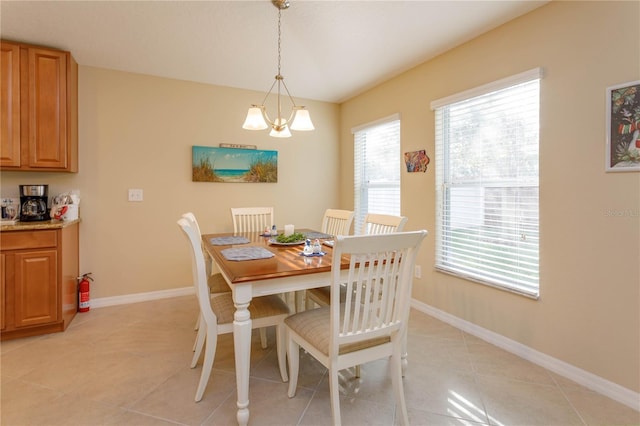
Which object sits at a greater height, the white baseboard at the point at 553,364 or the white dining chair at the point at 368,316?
the white dining chair at the point at 368,316

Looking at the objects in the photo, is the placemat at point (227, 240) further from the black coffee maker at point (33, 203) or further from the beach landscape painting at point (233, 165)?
the black coffee maker at point (33, 203)

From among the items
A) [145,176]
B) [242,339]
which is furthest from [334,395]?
[145,176]

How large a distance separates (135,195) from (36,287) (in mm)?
1160

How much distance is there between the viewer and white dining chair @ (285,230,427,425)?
1.36 m

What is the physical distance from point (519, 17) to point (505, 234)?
154cm

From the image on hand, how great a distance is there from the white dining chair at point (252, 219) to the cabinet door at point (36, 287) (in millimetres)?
1495

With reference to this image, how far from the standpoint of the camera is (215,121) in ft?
11.8

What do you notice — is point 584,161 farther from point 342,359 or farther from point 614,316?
point 342,359

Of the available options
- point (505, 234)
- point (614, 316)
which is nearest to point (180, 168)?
point (505, 234)

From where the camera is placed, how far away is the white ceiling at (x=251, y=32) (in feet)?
6.96

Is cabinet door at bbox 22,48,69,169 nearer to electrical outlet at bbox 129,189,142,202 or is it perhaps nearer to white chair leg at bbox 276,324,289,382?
electrical outlet at bbox 129,189,142,202

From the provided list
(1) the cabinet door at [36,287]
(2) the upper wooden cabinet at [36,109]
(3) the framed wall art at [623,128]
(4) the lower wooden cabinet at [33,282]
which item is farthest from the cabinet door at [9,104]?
(3) the framed wall art at [623,128]

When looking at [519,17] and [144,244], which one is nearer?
[519,17]

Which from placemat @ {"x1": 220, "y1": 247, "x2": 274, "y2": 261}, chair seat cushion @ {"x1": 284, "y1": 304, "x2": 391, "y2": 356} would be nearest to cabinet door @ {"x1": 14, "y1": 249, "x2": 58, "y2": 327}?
placemat @ {"x1": 220, "y1": 247, "x2": 274, "y2": 261}
